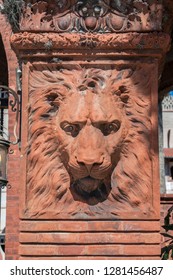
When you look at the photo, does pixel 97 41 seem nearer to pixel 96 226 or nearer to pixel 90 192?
pixel 90 192

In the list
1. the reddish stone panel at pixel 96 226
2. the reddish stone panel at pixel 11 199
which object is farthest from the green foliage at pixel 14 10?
the reddish stone panel at pixel 11 199

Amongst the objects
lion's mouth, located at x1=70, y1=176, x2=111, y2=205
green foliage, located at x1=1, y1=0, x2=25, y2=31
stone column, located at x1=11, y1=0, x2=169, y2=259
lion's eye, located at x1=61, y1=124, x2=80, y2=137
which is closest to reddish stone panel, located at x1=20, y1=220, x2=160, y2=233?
stone column, located at x1=11, y1=0, x2=169, y2=259

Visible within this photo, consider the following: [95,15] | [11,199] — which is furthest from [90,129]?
[11,199]

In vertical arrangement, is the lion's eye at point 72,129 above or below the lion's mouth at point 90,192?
above

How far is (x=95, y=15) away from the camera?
9.38ft

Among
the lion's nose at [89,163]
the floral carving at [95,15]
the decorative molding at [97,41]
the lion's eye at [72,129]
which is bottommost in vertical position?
the lion's nose at [89,163]

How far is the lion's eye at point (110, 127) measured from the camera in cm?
274

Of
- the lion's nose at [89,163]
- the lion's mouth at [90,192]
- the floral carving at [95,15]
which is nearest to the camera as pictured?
the lion's nose at [89,163]

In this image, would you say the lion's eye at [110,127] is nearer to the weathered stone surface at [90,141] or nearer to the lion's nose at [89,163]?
the weathered stone surface at [90,141]

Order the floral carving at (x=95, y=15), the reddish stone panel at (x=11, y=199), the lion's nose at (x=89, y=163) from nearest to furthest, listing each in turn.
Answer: the lion's nose at (x=89, y=163), the floral carving at (x=95, y=15), the reddish stone panel at (x=11, y=199)

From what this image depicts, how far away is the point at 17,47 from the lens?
114 inches

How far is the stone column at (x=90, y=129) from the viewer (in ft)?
8.93

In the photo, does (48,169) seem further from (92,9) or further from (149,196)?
(92,9)

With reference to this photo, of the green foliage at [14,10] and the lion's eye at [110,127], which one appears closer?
the lion's eye at [110,127]
